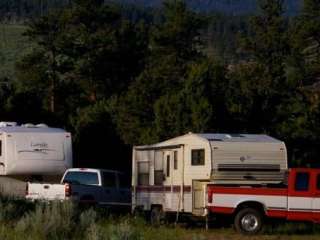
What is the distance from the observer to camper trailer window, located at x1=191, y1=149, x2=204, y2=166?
23761 mm

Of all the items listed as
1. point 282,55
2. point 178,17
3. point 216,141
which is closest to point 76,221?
point 216,141

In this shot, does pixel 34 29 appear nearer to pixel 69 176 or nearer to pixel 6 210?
pixel 69 176

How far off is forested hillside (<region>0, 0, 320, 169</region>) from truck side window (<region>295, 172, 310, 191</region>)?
10407 mm

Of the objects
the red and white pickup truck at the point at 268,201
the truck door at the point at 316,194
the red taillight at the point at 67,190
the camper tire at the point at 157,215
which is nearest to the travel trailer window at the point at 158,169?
the camper tire at the point at 157,215

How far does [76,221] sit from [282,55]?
2874 centimetres

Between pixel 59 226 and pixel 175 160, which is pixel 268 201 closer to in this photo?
pixel 175 160

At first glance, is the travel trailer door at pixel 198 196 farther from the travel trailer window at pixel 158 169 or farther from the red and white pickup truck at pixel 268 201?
the travel trailer window at pixel 158 169

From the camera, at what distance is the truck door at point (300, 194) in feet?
72.0

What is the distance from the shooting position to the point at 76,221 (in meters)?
16.4

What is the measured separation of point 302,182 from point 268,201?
3.15 feet

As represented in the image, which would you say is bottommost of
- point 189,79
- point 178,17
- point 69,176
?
point 69,176

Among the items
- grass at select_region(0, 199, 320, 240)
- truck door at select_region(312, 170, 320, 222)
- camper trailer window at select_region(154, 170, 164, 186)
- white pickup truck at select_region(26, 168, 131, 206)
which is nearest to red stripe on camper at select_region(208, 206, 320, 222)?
truck door at select_region(312, 170, 320, 222)

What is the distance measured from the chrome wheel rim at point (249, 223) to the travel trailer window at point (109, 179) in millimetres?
5433

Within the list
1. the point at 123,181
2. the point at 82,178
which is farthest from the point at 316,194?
the point at 123,181
